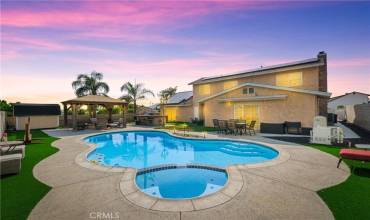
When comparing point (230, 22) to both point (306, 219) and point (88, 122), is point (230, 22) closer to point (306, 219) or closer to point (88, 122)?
point (306, 219)

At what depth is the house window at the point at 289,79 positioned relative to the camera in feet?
58.4

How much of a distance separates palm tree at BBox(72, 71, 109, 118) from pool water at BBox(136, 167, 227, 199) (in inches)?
1002

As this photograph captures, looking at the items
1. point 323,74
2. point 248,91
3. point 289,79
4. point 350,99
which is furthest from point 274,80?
point 350,99

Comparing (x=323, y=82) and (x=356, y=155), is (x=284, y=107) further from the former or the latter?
(x=356, y=155)

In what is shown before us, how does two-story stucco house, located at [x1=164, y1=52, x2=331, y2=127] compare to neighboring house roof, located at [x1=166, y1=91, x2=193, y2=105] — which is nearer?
two-story stucco house, located at [x1=164, y1=52, x2=331, y2=127]

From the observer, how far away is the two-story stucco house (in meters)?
14.8

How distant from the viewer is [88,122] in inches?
872

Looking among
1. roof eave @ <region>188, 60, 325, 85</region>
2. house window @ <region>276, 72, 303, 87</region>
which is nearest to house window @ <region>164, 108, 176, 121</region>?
roof eave @ <region>188, 60, 325, 85</region>

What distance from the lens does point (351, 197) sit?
438 cm

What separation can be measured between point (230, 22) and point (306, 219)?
13932mm

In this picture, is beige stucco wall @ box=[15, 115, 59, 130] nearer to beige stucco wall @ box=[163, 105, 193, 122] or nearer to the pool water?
beige stucco wall @ box=[163, 105, 193, 122]

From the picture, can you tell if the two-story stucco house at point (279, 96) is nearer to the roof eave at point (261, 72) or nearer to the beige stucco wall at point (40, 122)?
the roof eave at point (261, 72)

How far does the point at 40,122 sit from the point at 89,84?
932 cm

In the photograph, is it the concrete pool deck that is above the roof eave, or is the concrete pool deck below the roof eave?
below
